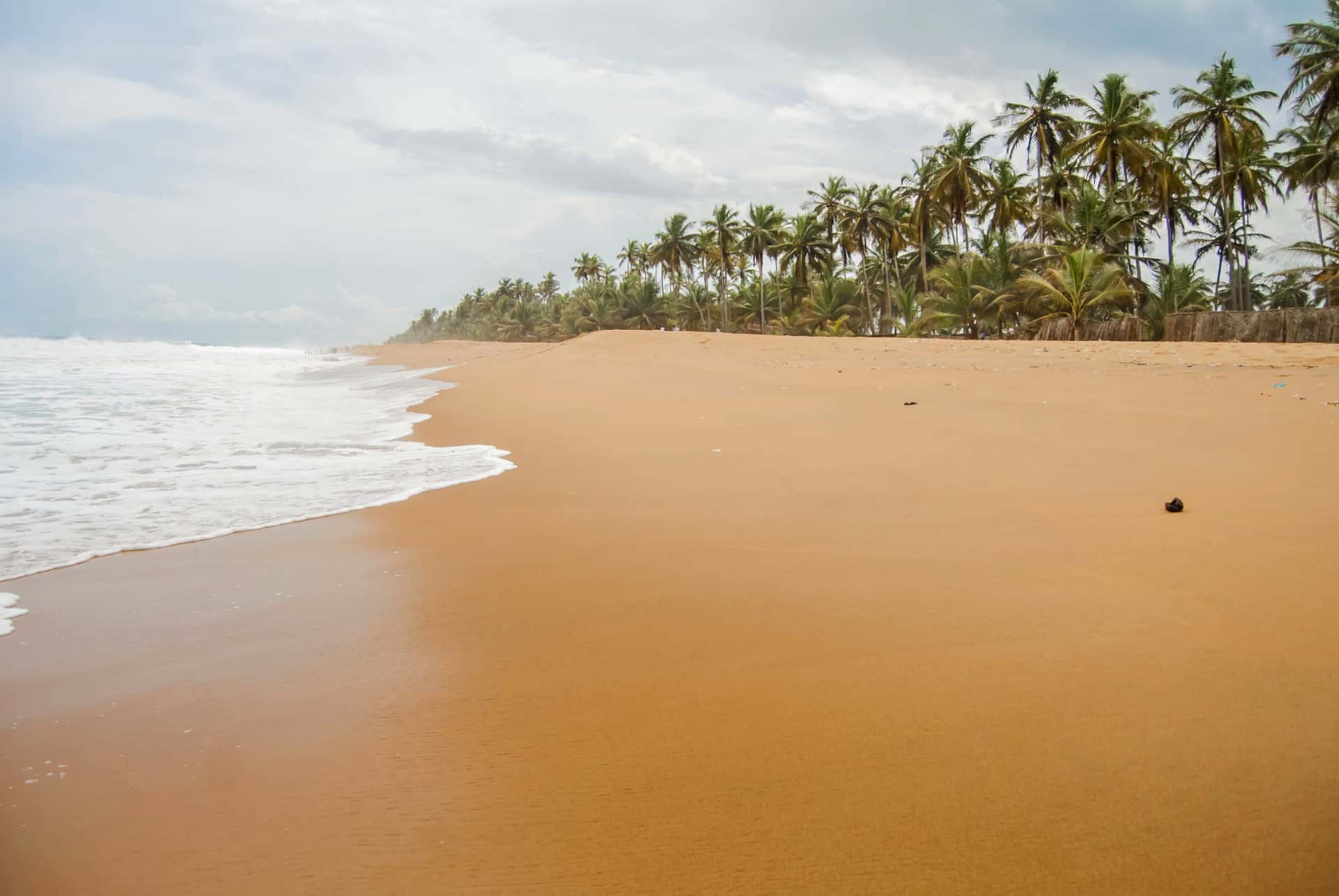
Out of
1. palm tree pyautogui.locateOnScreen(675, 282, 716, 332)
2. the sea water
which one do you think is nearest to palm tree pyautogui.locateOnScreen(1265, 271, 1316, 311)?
palm tree pyautogui.locateOnScreen(675, 282, 716, 332)

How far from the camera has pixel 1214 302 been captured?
3531 cm

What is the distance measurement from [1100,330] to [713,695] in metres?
21.8

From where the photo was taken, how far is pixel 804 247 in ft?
149

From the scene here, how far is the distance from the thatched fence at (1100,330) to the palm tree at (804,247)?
21823 mm

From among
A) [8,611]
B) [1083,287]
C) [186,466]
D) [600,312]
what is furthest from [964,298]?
[600,312]

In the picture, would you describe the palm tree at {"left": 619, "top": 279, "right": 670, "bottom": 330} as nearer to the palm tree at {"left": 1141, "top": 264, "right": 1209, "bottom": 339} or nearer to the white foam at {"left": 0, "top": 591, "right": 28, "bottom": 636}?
the palm tree at {"left": 1141, "top": 264, "right": 1209, "bottom": 339}

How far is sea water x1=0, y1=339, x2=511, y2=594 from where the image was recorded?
4.14 meters

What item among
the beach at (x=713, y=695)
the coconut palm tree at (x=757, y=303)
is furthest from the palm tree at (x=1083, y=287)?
the coconut palm tree at (x=757, y=303)

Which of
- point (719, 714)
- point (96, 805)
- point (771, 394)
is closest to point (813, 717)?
point (719, 714)

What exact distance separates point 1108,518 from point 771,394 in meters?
5.97

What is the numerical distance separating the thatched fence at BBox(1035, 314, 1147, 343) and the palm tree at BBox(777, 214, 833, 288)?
21.8m

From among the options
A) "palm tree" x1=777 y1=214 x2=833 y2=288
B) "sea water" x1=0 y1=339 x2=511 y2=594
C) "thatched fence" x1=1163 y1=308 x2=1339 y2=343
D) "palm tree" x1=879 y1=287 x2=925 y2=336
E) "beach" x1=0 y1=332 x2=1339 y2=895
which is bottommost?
"beach" x1=0 y1=332 x2=1339 y2=895

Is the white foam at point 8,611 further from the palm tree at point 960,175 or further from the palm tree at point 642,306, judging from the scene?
the palm tree at point 642,306

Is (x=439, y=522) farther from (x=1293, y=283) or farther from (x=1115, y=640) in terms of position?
(x=1293, y=283)
